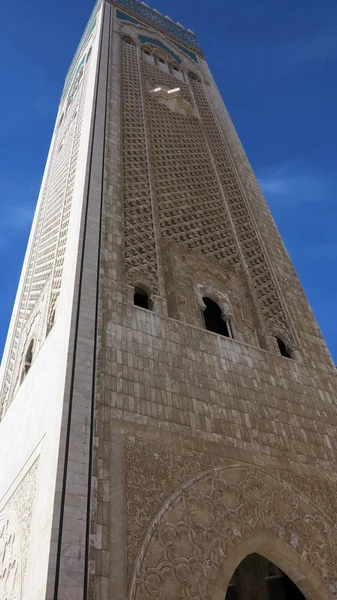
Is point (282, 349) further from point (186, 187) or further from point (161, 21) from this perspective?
point (161, 21)

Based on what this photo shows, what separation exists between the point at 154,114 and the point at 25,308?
331 centimetres

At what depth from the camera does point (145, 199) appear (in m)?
5.70

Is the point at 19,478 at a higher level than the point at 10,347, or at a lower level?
lower

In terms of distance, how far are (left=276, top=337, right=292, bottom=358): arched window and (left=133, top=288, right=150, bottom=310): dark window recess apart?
1423 millimetres

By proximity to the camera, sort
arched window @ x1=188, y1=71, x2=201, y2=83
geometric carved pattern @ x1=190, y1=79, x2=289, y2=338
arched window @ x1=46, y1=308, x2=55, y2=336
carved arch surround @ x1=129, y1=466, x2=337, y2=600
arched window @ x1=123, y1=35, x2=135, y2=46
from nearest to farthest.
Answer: carved arch surround @ x1=129, y1=466, x2=337, y2=600
arched window @ x1=46, y1=308, x2=55, y2=336
geometric carved pattern @ x1=190, y1=79, x2=289, y2=338
arched window @ x1=123, y1=35, x2=135, y2=46
arched window @ x1=188, y1=71, x2=201, y2=83

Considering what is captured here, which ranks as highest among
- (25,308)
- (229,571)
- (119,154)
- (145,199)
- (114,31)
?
(114,31)

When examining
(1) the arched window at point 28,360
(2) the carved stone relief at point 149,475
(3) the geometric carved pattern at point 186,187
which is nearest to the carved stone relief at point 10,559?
(2) the carved stone relief at point 149,475

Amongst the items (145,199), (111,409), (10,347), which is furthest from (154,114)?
(111,409)

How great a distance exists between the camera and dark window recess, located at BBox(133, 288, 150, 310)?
15.3 ft

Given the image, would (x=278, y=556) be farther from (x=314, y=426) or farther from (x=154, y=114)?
(x=154, y=114)

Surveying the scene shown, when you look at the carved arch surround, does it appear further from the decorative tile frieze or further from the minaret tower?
the decorative tile frieze

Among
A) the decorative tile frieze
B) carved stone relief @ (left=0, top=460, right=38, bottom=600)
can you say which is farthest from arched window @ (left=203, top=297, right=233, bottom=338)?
the decorative tile frieze

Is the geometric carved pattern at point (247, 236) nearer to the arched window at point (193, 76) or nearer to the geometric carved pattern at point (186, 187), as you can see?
the geometric carved pattern at point (186, 187)

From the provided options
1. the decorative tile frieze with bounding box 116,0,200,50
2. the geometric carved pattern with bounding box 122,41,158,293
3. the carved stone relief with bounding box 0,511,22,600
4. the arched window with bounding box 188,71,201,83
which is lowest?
the carved stone relief with bounding box 0,511,22,600
